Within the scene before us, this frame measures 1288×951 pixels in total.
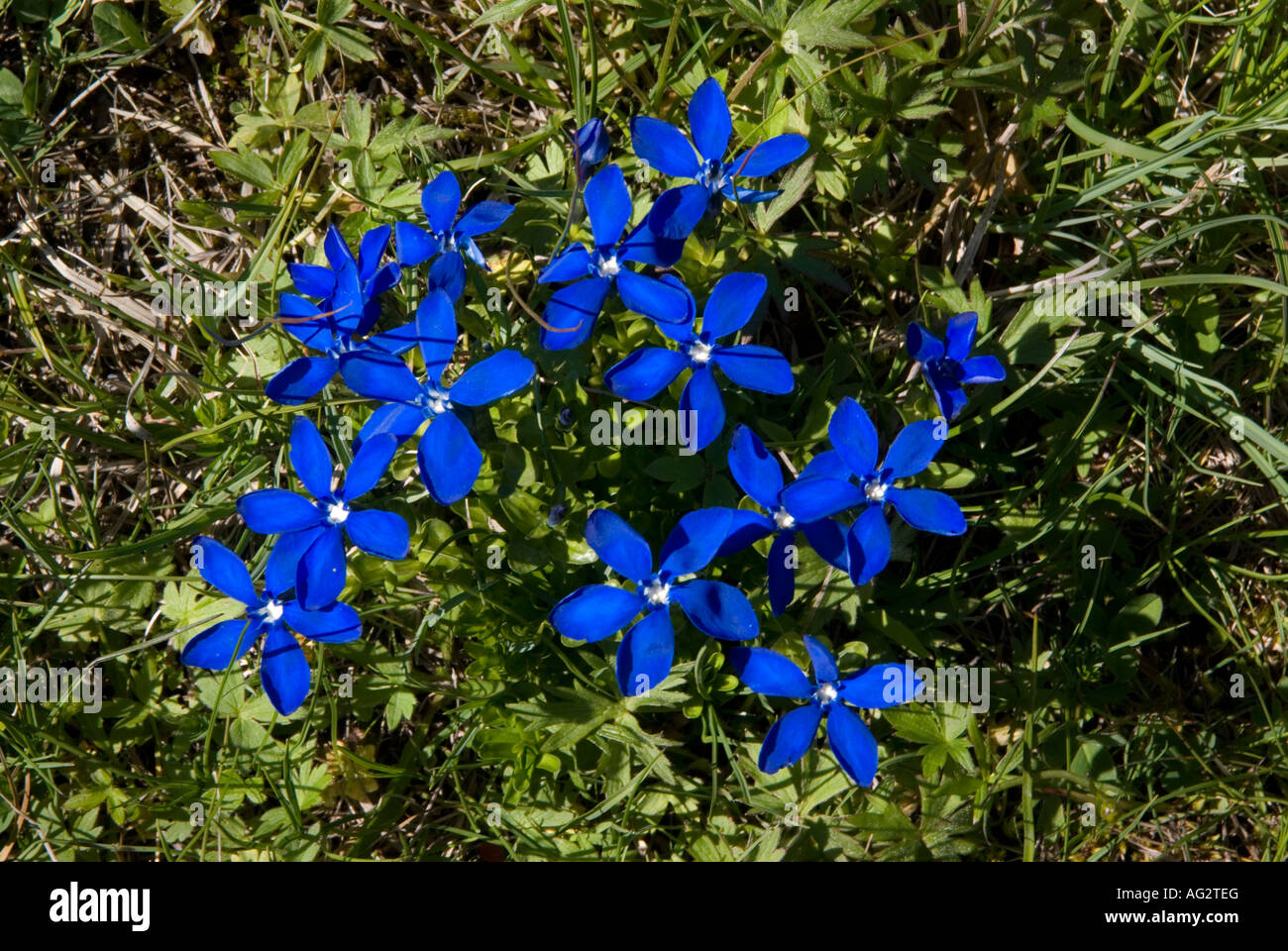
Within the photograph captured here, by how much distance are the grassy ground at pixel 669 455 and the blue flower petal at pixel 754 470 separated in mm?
341

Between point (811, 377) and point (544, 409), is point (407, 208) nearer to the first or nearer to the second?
point (544, 409)

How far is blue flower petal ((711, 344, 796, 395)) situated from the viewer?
2.79 metres

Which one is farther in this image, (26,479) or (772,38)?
(26,479)

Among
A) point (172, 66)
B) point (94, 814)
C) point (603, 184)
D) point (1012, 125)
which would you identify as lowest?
point (94, 814)

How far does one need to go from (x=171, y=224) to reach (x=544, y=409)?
6.71 ft

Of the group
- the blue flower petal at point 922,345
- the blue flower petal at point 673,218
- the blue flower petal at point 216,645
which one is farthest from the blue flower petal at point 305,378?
the blue flower petal at point 922,345

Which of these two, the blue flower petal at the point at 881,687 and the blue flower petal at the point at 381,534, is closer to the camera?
the blue flower petal at the point at 381,534

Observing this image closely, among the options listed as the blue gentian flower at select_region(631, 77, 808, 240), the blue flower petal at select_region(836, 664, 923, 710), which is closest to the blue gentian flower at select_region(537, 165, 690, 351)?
the blue gentian flower at select_region(631, 77, 808, 240)

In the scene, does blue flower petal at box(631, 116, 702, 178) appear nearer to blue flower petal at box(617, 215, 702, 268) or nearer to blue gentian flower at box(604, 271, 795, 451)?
blue flower petal at box(617, 215, 702, 268)

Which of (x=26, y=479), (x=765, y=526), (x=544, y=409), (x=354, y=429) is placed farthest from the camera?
(x=26, y=479)

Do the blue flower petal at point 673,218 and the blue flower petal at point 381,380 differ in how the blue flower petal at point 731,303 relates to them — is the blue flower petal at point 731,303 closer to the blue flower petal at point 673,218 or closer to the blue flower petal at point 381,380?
the blue flower petal at point 673,218

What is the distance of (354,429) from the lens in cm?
337

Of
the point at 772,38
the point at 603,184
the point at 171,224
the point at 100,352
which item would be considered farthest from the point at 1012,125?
the point at 100,352

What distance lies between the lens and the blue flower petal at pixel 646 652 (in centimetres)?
275
